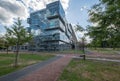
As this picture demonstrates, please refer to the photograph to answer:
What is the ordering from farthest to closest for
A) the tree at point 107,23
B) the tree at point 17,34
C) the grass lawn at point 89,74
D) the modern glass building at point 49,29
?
the modern glass building at point 49,29 < the tree at point 17,34 < the grass lawn at point 89,74 < the tree at point 107,23

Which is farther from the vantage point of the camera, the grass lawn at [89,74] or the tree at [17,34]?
the tree at [17,34]

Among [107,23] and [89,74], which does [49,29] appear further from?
[107,23]

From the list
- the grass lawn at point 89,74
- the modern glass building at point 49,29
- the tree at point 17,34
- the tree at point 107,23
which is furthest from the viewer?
the modern glass building at point 49,29

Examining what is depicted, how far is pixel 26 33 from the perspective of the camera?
17.8 meters

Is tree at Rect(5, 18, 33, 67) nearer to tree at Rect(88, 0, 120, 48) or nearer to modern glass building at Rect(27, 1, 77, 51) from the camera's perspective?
tree at Rect(88, 0, 120, 48)

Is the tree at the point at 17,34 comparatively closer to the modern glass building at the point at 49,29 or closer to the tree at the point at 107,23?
the tree at the point at 107,23

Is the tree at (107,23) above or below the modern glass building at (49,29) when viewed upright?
below

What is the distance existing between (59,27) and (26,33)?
56.3 meters

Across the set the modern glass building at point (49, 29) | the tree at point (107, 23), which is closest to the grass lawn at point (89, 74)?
the tree at point (107, 23)

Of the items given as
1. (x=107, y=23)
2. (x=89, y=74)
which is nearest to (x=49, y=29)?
(x=89, y=74)

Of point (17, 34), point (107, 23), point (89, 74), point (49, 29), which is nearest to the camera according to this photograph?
point (107, 23)

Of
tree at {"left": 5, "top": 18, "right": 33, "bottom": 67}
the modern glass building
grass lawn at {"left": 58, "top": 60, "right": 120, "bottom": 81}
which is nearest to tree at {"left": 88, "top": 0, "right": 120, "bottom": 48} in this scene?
grass lawn at {"left": 58, "top": 60, "right": 120, "bottom": 81}

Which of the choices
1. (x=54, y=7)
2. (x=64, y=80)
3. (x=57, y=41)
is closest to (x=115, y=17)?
(x=64, y=80)

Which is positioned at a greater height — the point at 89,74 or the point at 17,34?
the point at 17,34
